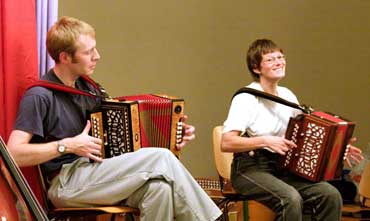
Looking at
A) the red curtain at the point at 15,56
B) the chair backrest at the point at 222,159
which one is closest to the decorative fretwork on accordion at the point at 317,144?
the chair backrest at the point at 222,159

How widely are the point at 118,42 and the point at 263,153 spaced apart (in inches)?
56.8

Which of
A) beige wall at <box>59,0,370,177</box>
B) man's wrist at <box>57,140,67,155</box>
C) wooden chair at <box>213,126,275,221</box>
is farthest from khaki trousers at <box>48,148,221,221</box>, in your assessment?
beige wall at <box>59,0,370,177</box>

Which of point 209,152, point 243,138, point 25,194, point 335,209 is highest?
point 25,194

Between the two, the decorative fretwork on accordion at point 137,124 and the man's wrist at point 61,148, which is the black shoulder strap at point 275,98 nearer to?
the decorative fretwork on accordion at point 137,124

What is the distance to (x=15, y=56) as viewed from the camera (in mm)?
2242

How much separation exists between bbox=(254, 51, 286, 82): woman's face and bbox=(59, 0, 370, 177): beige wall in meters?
1.19

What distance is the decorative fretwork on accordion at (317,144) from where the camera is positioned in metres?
2.45

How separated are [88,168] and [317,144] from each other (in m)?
0.96

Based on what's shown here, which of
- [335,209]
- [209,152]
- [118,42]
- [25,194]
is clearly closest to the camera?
[25,194]

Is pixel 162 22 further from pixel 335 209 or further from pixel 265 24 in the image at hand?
pixel 335 209

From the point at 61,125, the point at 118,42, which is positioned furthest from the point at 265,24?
the point at 61,125

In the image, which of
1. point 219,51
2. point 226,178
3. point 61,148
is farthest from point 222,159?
point 219,51

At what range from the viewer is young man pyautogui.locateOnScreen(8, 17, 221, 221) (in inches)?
80.1

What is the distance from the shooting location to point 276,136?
2631 mm
